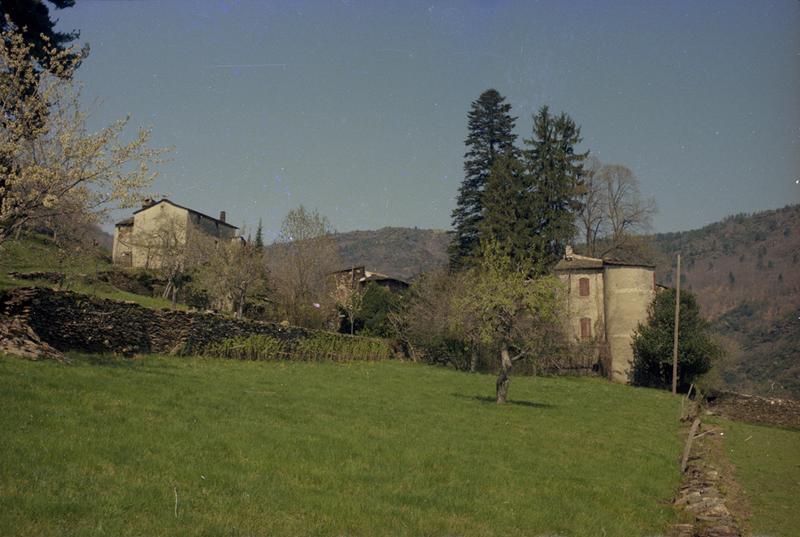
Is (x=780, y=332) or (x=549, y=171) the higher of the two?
(x=549, y=171)

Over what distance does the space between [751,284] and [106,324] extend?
14693cm

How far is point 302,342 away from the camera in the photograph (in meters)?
37.8

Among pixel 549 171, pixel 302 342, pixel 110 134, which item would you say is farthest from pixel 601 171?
pixel 110 134

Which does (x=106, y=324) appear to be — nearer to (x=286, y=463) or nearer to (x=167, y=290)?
(x=286, y=463)

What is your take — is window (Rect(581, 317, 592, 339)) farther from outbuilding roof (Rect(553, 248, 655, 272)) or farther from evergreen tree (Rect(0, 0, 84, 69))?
evergreen tree (Rect(0, 0, 84, 69))

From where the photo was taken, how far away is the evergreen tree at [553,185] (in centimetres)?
6234

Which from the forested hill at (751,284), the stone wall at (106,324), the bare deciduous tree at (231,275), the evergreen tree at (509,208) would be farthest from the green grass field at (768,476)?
the forested hill at (751,284)

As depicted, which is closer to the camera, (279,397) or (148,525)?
(148,525)

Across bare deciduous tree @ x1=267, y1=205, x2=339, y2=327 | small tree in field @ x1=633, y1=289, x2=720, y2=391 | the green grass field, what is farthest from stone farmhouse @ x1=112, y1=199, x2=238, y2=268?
the green grass field

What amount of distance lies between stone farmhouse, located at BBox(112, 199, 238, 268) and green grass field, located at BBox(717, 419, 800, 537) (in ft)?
148

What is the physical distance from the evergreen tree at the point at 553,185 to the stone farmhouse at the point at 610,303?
3367mm

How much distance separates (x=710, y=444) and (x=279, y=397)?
52.9 feet

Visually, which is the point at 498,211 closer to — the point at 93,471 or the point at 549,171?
the point at 549,171

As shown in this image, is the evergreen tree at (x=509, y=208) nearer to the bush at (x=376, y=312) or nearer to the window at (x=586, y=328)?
the window at (x=586, y=328)
